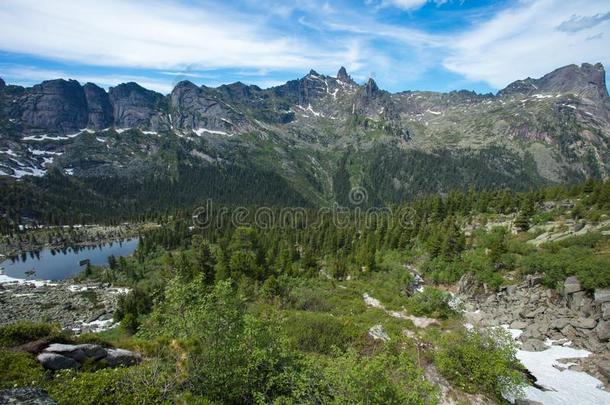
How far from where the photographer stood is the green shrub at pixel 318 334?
36500mm

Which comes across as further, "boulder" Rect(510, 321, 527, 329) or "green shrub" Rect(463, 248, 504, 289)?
"green shrub" Rect(463, 248, 504, 289)

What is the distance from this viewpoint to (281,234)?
13888 cm

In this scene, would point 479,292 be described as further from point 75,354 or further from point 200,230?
point 200,230

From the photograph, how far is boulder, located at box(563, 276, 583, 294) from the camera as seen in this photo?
4283cm

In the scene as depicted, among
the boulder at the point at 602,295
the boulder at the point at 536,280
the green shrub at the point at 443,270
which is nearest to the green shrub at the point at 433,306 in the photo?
the boulder at the point at 536,280

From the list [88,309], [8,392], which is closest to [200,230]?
[88,309]

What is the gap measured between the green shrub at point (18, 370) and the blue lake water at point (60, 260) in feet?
401

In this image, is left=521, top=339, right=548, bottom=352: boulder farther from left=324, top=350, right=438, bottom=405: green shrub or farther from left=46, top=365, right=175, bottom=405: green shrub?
left=46, top=365, right=175, bottom=405: green shrub

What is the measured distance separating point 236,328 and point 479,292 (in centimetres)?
4926

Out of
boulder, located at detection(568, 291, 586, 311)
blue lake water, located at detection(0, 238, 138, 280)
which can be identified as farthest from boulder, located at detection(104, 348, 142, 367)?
blue lake water, located at detection(0, 238, 138, 280)

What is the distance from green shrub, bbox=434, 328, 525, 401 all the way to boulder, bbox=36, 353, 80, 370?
26.8 meters

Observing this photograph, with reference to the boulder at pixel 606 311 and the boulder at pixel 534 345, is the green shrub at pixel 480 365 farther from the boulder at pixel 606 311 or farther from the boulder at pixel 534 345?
the boulder at pixel 606 311

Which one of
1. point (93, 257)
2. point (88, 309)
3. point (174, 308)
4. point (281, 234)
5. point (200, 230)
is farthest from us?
point (200, 230)

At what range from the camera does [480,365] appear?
2756 centimetres
